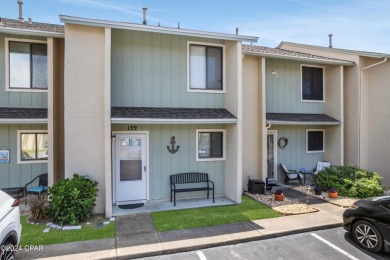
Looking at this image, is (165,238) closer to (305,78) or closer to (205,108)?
(205,108)

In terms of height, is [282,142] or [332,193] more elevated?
[282,142]

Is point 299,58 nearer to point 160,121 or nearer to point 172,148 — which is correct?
point 172,148

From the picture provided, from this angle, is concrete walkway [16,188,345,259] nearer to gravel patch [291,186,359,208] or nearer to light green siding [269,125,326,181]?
gravel patch [291,186,359,208]

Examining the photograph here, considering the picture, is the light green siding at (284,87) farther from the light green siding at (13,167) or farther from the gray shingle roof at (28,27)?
the light green siding at (13,167)

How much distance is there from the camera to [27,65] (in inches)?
346

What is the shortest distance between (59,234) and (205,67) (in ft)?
23.5

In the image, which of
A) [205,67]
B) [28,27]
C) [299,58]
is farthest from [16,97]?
[299,58]

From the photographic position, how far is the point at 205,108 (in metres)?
9.47

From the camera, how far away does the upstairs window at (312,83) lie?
40.6 ft

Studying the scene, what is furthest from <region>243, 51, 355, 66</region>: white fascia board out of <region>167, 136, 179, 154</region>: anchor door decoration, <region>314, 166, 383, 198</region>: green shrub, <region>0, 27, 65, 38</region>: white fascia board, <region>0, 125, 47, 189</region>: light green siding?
<region>0, 125, 47, 189</region>: light green siding

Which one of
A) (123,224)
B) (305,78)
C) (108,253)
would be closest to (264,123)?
(305,78)

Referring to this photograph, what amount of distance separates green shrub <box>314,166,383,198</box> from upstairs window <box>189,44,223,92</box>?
19.7 ft

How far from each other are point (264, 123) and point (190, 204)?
464cm

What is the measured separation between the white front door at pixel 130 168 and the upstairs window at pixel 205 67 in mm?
2924
